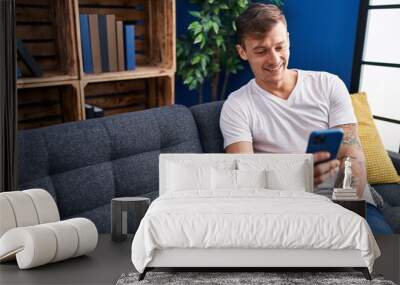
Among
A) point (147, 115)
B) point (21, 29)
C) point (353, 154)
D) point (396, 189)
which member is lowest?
point (396, 189)

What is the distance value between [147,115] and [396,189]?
4.05 ft

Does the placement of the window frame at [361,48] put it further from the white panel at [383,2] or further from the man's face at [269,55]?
the man's face at [269,55]

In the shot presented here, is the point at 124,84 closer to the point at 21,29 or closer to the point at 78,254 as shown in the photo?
the point at 21,29

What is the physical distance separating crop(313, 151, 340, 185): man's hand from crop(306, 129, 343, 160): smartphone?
0.11 feet

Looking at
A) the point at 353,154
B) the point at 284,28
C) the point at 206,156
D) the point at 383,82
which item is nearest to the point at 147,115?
the point at 206,156

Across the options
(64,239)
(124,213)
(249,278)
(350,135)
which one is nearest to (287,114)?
(350,135)

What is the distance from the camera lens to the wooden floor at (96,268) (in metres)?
1.61

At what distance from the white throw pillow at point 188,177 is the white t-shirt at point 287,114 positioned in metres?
0.53

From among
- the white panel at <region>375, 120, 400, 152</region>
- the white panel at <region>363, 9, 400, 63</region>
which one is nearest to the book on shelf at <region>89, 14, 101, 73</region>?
the white panel at <region>363, 9, 400, 63</region>

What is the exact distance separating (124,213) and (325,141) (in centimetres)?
106

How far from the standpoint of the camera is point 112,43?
121 inches

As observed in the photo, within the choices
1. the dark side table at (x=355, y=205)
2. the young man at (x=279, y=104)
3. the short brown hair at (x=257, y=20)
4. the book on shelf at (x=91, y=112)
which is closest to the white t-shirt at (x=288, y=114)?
the young man at (x=279, y=104)

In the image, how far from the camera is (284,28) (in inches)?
105

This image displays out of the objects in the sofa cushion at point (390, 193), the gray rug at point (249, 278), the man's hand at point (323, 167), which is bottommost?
the sofa cushion at point (390, 193)
